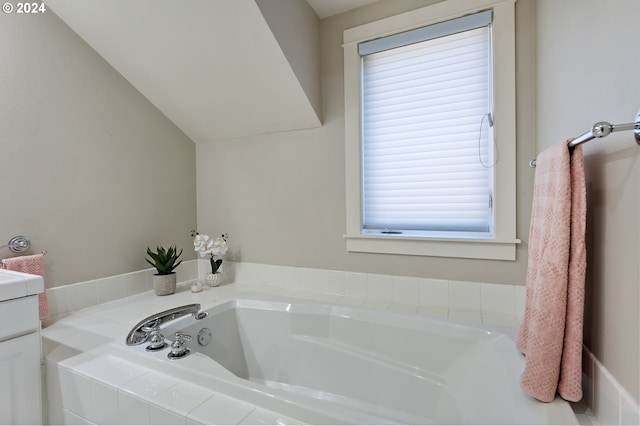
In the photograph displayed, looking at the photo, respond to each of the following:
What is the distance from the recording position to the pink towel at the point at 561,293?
0.83 m

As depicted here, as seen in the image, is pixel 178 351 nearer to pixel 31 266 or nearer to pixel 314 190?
pixel 31 266

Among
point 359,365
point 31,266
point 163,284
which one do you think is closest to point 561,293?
point 359,365

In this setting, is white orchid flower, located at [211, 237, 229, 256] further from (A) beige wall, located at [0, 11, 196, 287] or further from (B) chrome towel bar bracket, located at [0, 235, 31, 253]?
(B) chrome towel bar bracket, located at [0, 235, 31, 253]

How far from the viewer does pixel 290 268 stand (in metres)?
2.11

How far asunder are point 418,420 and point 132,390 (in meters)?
1.14

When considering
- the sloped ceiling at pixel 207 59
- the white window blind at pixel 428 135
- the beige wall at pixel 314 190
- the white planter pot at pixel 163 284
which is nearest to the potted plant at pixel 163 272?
the white planter pot at pixel 163 284

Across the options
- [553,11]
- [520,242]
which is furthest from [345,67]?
[520,242]

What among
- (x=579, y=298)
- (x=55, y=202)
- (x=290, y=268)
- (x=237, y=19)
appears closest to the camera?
(x=579, y=298)

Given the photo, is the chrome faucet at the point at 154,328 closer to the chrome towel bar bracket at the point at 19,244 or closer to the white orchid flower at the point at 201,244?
the white orchid flower at the point at 201,244

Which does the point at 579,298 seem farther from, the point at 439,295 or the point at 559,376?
the point at 439,295

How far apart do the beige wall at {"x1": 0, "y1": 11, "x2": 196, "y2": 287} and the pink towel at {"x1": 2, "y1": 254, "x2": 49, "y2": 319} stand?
0.08 meters

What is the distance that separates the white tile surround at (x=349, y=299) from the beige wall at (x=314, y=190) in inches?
2.4

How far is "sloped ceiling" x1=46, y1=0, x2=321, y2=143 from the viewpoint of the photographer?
1515mm

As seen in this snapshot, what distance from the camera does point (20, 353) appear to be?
3.49 ft
